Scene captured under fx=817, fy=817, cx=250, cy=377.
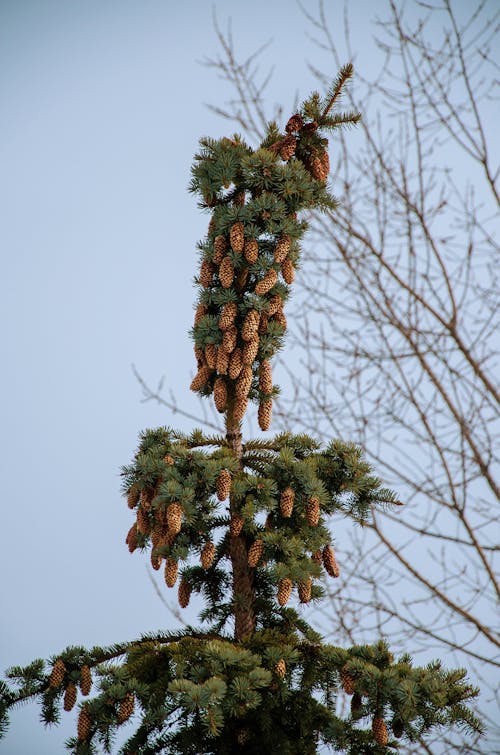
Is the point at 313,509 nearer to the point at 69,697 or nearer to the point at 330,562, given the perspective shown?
the point at 330,562

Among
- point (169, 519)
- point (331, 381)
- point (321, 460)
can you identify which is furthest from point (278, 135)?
point (169, 519)

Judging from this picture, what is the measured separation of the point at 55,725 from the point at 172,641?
0.66 metres

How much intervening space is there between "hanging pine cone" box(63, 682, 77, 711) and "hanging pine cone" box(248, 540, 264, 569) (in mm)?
964

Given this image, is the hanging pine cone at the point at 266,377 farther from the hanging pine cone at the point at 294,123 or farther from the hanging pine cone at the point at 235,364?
the hanging pine cone at the point at 294,123

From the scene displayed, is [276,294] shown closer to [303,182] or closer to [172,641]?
[303,182]

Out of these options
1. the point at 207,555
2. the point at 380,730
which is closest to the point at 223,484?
the point at 207,555

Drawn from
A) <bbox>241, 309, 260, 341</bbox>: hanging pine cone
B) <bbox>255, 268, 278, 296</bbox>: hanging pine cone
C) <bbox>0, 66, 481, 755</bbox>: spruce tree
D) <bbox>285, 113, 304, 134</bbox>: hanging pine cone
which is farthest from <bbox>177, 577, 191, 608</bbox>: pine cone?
<bbox>285, 113, 304, 134</bbox>: hanging pine cone

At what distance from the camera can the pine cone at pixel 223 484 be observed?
11.9 feet

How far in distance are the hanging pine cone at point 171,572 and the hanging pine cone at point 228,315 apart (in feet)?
3.71

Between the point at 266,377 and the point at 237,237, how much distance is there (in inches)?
28.0

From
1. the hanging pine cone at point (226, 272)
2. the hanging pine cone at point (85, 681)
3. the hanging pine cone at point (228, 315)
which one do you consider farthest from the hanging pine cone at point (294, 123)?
the hanging pine cone at point (85, 681)

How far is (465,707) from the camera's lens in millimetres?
3469

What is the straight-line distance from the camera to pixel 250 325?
13.0 ft

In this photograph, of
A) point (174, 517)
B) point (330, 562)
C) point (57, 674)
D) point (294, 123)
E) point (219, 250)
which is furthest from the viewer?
point (294, 123)
